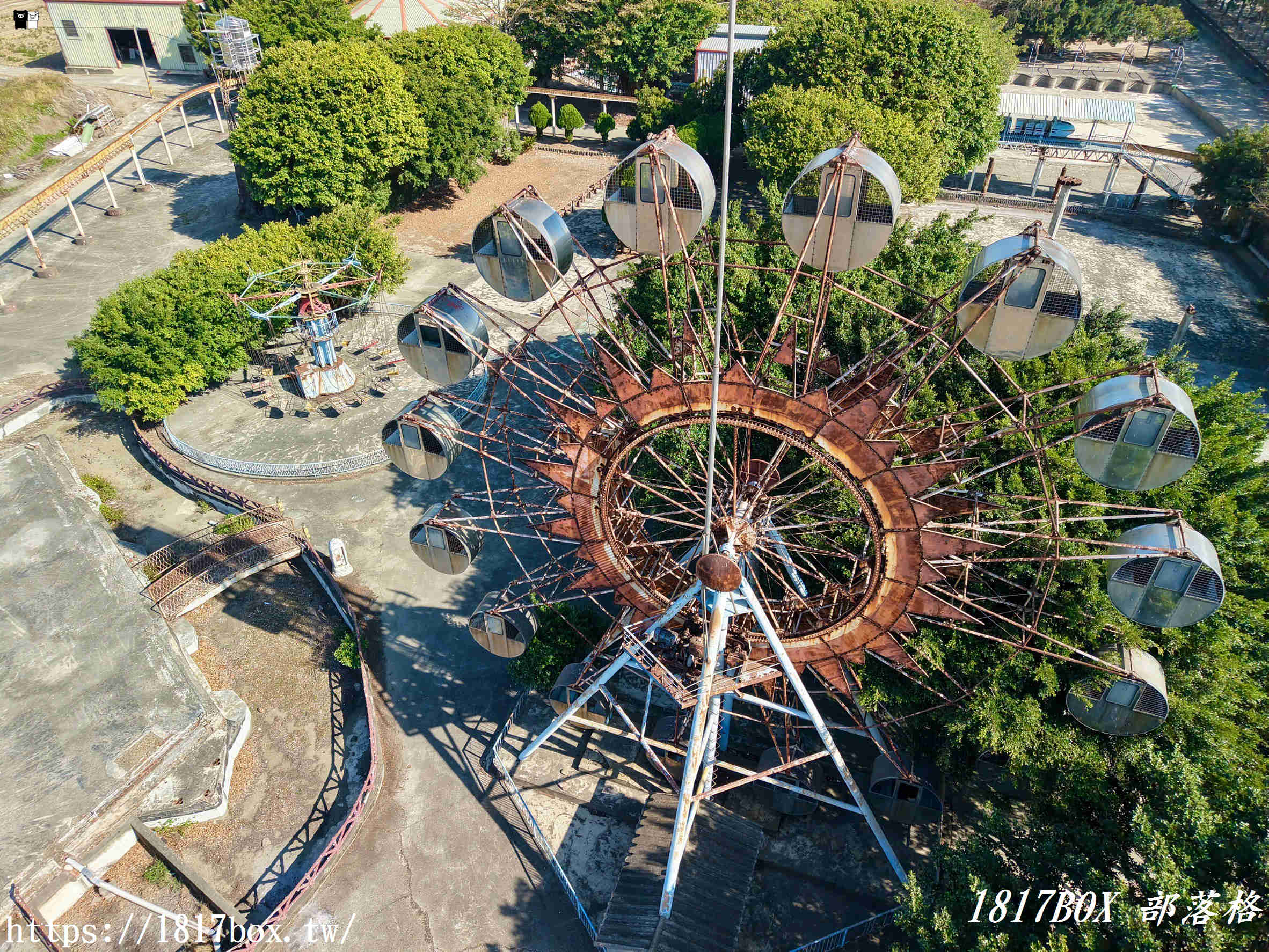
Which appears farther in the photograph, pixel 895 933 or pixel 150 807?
pixel 150 807

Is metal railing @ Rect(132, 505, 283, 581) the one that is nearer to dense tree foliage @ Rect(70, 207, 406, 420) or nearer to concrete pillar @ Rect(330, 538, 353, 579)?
concrete pillar @ Rect(330, 538, 353, 579)

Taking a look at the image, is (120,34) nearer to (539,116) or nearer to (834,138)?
(539,116)

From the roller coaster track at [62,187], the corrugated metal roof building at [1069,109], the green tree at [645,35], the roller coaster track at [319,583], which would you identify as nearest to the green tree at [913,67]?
the corrugated metal roof building at [1069,109]

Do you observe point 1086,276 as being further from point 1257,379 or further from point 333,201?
point 333,201

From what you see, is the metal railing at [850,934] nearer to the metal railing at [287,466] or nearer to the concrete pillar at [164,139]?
the metal railing at [287,466]

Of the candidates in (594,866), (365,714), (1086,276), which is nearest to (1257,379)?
(1086,276)

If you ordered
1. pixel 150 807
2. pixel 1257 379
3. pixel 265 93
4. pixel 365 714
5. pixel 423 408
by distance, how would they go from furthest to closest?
pixel 265 93 < pixel 1257 379 < pixel 365 714 < pixel 150 807 < pixel 423 408

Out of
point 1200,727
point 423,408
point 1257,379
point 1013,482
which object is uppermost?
point 423,408
